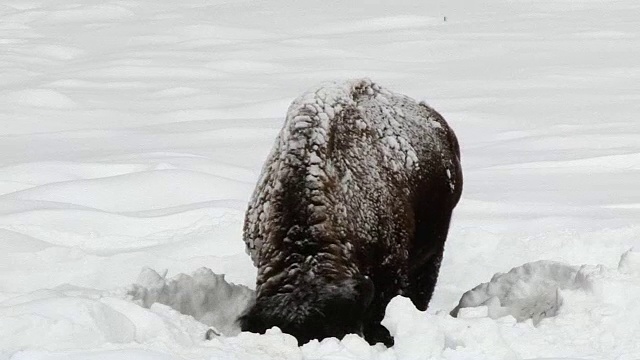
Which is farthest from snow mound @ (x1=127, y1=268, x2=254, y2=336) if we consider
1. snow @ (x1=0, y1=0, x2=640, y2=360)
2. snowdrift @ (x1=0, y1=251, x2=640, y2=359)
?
snowdrift @ (x1=0, y1=251, x2=640, y2=359)

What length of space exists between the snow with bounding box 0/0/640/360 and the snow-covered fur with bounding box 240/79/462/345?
0.55ft

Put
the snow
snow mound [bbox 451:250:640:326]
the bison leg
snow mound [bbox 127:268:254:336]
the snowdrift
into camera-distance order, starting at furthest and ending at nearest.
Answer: snow mound [bbox 127:268:254:336] < the bison leg < snow mound [bbox 451:250:640:326] < the snow < the snowdrift

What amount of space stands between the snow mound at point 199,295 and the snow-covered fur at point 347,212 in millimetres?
669

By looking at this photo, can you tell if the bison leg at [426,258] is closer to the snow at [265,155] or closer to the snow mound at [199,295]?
the snow at [265,155]

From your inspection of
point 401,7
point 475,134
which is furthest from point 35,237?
point 401,7

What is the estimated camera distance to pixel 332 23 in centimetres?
1588

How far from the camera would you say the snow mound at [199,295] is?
15.3ft

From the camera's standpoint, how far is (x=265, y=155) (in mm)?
8500

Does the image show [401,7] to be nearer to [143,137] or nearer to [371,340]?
[143,137]

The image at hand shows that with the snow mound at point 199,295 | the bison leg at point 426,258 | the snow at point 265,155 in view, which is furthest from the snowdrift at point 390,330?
the bison leg at point 426,258

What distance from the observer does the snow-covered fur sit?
3697 millimetres

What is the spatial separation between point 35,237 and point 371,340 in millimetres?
2648

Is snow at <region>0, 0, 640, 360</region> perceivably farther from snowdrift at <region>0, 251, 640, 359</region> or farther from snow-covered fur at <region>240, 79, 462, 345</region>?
snow-covered fur at <region>240, 79, 462, 345</region>

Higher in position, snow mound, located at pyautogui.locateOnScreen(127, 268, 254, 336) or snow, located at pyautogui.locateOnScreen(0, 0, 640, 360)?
snow mound, located at pyautogui.locateOnScreen(127, 268, 254, 336)
